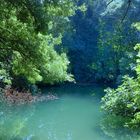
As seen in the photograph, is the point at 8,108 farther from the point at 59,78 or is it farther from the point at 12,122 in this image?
the point at 59,78

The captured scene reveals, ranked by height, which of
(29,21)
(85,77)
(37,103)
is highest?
(85,77)

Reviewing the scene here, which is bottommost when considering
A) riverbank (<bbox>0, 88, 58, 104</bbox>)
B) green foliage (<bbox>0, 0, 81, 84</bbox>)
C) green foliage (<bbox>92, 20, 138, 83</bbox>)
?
green foliage (<bbox>0, 0, 81, 84</bbox>)

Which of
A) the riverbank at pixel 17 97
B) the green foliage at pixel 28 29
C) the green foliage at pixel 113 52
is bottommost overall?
the green foliage at pixel 28 29

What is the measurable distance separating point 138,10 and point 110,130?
23290mm

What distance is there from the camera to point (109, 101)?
17.2 m

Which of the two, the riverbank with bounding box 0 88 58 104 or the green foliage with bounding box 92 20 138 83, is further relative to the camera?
the green foliage with bounding box 92 20 138 83

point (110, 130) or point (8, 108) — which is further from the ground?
point (8, 108)

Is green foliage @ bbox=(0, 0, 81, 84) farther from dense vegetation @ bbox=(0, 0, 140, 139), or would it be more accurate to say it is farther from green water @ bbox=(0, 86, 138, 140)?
green water @ bbox=(0, 86, 138, 140)

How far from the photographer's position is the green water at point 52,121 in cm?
1464

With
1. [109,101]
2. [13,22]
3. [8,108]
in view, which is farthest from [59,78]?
[13,22]

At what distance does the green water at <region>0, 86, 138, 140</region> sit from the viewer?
14.6m

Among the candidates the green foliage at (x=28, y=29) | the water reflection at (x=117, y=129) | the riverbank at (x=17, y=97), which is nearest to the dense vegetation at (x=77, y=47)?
the green foliage at (x=28, y=29)

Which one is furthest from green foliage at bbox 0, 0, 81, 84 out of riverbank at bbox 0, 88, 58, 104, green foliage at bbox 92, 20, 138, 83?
green foliage at bbox 92, 20, 138, 83

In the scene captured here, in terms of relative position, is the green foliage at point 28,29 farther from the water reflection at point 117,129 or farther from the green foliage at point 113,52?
the green foliage at point 113,52
